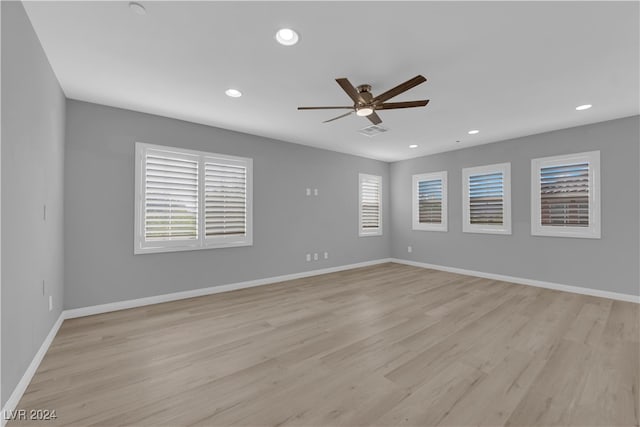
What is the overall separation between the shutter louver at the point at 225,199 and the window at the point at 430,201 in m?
4.21

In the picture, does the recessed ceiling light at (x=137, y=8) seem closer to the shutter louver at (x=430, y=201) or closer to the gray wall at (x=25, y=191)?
the gray wall at (x=25, y=191)

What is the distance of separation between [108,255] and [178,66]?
2.59 meters

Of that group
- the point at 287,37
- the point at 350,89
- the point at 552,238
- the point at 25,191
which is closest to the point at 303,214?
the point at 350,89

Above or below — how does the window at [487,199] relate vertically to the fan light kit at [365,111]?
below

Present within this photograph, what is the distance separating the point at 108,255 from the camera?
141 inches

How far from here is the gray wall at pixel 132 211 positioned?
11.2ft

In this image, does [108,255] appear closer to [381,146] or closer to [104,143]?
[104,143]

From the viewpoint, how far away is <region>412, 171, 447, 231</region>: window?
6.21 m

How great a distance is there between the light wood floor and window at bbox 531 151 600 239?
1.23 m

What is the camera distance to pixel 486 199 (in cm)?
553

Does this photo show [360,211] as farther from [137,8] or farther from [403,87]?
[137,8]

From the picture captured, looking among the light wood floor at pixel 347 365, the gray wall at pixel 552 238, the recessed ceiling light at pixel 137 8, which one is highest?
the recessed ceiling light at pixel 137 8

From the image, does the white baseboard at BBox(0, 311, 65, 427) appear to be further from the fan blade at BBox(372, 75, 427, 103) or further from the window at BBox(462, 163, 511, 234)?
the window at BBox(462, 163, 511, 234)

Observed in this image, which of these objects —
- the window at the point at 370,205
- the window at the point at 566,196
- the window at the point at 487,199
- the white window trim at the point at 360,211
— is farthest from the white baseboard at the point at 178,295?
the window at the point at 566,196
